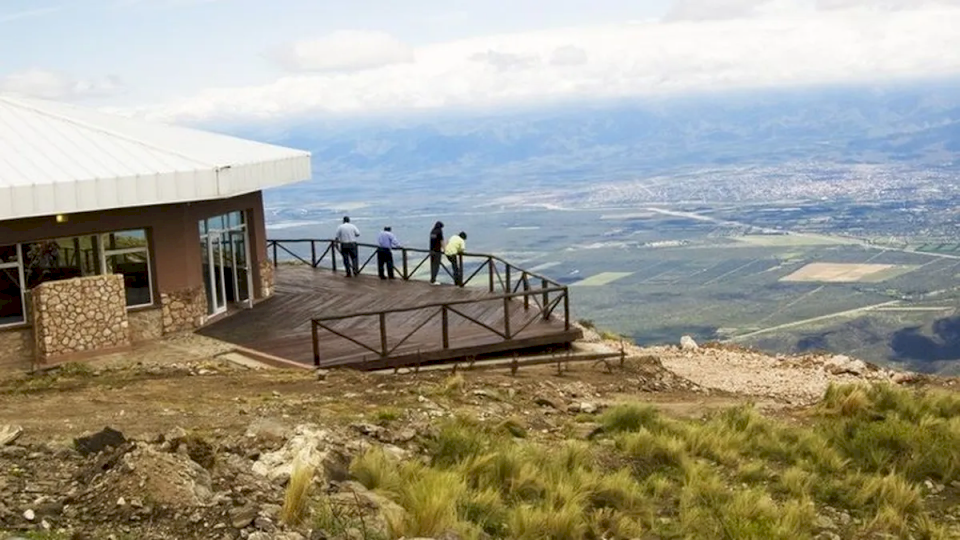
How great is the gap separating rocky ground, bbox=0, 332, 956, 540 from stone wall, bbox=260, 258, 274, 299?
12.0ft

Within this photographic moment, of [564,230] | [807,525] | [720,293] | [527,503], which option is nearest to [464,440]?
[527,503]

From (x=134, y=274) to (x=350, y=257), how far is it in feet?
23.5

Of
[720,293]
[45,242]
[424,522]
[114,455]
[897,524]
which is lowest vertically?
[720,293]

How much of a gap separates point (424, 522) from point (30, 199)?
37.5 ft

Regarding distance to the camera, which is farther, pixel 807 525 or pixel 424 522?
pixel 807 525

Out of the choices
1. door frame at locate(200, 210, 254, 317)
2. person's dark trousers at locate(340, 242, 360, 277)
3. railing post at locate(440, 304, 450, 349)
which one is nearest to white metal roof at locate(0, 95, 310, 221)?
door frame at locate(200, 210, 254, 317)

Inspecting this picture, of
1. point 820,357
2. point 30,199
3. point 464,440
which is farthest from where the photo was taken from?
point 820,357

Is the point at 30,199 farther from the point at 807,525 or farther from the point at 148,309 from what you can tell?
the point at 807,525

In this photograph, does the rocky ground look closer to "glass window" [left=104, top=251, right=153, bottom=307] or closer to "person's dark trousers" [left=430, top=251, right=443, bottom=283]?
"glass window" [left=104, top=251, right=153, bottom=307]

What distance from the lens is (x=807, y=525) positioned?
1004 cm

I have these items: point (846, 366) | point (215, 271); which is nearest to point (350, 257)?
point (215, 271)

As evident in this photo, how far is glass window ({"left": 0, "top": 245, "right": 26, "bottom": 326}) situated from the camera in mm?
17547

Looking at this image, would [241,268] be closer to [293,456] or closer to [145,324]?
[145,324]

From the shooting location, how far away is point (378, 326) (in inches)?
761
